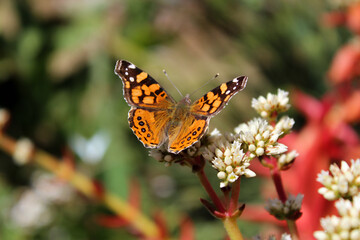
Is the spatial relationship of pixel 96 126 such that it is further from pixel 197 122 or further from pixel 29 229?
pixel 197 122

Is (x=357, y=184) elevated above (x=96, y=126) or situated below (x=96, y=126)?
above

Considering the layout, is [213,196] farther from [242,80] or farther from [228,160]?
[242,80]

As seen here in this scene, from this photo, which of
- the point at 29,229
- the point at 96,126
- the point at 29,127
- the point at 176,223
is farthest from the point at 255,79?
the point at 29,229

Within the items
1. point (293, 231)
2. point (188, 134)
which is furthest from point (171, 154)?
point (293, 231)

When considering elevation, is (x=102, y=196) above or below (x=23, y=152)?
below

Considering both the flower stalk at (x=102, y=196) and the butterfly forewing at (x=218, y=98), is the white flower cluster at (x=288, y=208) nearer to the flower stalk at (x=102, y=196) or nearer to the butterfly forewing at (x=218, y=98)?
the butterfly forewing at (x=218, y=98)

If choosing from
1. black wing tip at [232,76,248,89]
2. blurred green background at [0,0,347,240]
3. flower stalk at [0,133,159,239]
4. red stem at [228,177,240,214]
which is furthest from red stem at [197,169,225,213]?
blurred green background at [0,0,347,240]
